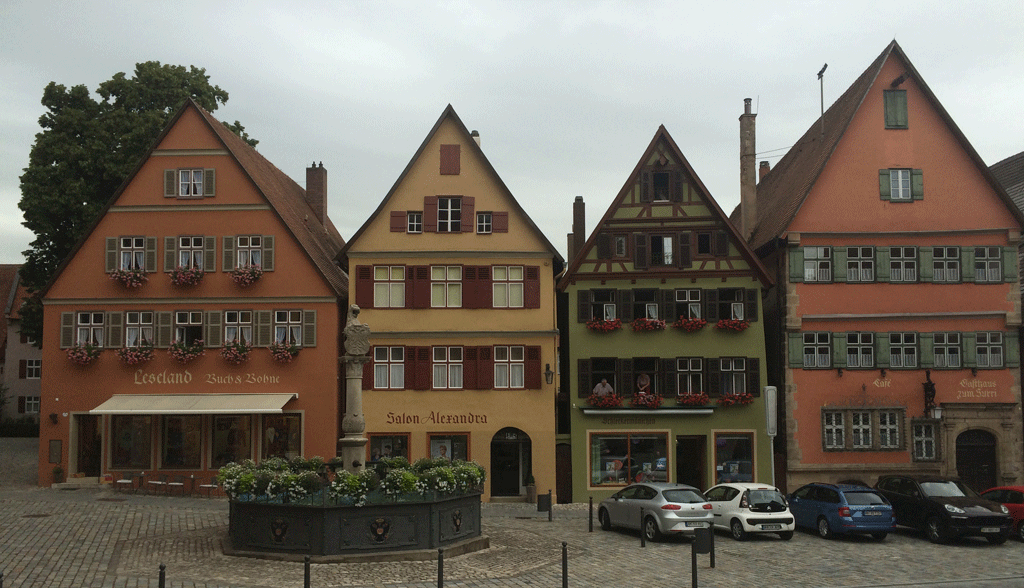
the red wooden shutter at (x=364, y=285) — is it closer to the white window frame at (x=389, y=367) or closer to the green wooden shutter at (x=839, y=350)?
the white window frame at (x=389, y=367)

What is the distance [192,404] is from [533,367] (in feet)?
38.0

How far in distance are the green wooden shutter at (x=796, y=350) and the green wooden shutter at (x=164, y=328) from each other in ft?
70.9

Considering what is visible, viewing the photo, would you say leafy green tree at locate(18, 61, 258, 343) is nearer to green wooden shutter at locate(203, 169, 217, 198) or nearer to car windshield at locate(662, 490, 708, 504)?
green wooden shutter at locate(203, 169, 217, 198)

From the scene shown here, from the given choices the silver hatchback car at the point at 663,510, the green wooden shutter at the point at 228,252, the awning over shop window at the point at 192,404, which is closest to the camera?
the silver hatchback car at the point at 663,510

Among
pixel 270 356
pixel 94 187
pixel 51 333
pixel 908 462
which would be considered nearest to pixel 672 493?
pixel 908 462

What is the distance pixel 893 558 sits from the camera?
20.3 meters

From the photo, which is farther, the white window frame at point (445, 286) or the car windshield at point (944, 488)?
the white window frame at point (445, 286)

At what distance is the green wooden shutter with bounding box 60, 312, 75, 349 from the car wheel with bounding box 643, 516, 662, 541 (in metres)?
21.7

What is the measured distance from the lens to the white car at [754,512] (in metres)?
22.6

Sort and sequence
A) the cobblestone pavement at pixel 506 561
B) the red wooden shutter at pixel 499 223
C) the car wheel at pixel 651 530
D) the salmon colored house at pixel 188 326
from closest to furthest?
1. the cobblestone pavement at pixel 506 561
2. the car wheel at pixel 651 530
3. the salmon colored house at pixel 188 326
4. the red wooden shutter at pixel 499 223

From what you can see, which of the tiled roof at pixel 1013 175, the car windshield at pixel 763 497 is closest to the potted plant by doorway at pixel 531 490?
the car windshield at pixel 763 497

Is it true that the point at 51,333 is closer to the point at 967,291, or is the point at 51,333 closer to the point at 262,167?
the point at 262,167

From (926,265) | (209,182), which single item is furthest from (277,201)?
(926,265)

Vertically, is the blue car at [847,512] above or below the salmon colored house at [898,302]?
below
